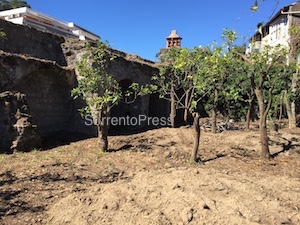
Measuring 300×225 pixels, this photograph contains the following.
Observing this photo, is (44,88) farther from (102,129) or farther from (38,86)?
(102,129)

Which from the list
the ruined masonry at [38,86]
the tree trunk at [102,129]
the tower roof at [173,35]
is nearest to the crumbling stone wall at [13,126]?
the ruined masonry at [38,86]

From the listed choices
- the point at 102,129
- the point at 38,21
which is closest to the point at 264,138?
the point at 102,129

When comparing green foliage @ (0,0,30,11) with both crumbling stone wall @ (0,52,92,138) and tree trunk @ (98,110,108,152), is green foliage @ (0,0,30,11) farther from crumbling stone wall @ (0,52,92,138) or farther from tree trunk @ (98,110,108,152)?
tree trunk @ (98,110,108,152)

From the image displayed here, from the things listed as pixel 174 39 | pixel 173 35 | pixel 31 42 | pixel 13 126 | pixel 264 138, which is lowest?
pixel 264 138

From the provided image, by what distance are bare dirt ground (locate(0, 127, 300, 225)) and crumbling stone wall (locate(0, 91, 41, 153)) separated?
0.40 metres

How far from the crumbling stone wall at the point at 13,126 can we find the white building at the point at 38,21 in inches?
244

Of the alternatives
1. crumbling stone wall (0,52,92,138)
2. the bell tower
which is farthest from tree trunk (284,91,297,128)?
crumbling stone wall (0,52,92,138)

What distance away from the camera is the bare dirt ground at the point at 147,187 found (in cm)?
392

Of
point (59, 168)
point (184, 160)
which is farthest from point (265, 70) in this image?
point (59, 168)

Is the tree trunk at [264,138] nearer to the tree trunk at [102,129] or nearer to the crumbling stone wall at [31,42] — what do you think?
the tree trunk at [102,129]

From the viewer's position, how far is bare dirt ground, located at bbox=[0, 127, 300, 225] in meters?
3.92

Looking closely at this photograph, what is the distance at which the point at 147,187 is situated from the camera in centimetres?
486

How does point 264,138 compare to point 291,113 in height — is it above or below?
below

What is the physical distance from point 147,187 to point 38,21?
1418cm
